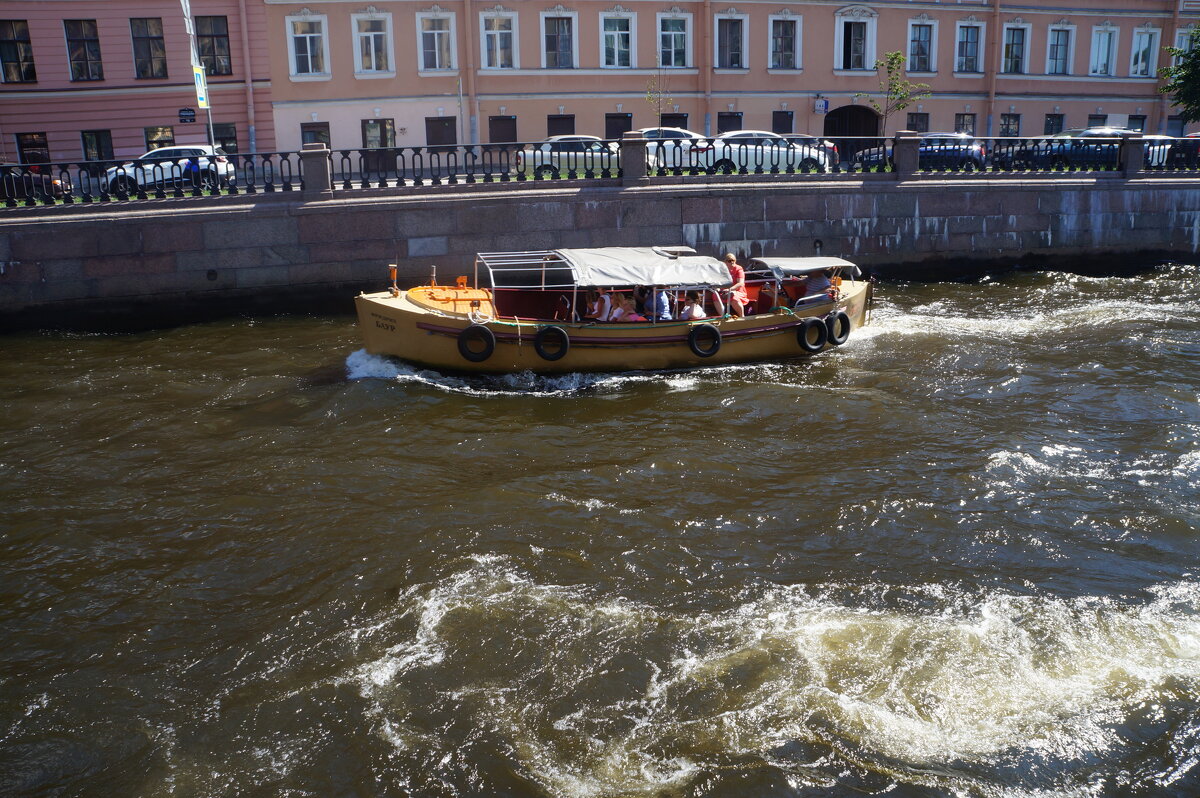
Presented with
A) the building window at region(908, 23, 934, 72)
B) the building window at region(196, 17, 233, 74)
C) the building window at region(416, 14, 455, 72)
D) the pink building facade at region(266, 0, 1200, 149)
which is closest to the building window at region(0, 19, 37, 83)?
the building window at region(196, 17, 233, 74)

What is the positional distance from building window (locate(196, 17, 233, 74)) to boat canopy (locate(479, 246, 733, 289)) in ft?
53.1

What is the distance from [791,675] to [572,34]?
24.7 meters

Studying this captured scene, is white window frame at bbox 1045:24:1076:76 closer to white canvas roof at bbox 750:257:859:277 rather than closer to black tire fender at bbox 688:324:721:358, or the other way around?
white canvas roof at bbox 750:257:859:277

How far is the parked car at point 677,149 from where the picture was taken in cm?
1836

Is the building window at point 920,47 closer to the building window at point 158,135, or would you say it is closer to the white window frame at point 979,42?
the white window frame at point 979,42

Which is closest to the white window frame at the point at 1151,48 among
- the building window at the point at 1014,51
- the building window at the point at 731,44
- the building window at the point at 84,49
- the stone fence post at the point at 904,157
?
the building window at the point at 1014,51

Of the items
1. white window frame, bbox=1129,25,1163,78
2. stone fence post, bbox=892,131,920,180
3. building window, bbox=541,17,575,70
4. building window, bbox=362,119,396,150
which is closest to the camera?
stone fence post, bbox=892,131,920,180

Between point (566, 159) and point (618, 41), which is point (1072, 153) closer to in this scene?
point (566, 159)

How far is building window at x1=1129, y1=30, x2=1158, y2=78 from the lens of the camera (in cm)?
3331

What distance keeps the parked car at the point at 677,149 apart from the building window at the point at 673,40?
6.00m

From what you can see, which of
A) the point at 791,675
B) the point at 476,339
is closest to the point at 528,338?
the point at 476,339

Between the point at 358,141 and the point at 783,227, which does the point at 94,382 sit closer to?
the point at 783,227

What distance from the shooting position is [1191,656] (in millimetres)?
7016

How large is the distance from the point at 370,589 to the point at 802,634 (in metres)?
3.13
